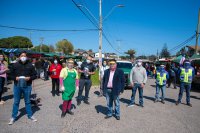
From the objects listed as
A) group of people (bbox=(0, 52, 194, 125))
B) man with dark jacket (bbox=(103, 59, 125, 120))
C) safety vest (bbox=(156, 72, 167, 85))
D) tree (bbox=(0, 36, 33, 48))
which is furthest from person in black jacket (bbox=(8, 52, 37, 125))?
tree (bbox=(0, 36, 33, 48))

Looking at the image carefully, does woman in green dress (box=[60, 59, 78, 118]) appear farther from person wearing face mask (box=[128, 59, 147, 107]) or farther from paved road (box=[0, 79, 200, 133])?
person wearing face mask (box=[128, 59, 147, 107])

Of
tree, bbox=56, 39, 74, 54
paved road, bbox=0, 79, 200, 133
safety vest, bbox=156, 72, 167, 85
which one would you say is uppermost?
tree, bbox=56, 39, 74, 54

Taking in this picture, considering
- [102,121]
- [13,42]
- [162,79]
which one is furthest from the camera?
[13,42]

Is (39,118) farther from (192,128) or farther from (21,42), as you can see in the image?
(21,42)

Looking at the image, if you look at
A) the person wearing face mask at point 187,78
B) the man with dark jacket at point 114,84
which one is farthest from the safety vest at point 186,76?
the man with dark jacket at point 114,84

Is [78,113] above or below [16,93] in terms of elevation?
below

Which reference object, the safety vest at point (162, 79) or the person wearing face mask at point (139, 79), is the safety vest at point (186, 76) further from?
the person wearing face mask at point (139, 79)

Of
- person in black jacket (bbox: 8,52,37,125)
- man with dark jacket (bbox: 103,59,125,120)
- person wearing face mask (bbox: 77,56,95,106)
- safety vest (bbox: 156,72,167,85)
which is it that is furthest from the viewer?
safety vest (bbox: 156,72,167,85)

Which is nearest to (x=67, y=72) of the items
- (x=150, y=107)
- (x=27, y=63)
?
(x=27, y=63)

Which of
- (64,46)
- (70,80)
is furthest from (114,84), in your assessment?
(64,46)

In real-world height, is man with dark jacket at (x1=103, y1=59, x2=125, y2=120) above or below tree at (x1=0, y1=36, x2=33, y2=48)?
below

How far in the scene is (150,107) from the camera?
27.7ft

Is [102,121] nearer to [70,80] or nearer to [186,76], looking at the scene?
[70,80]

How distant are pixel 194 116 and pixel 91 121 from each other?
3806 millimetres
